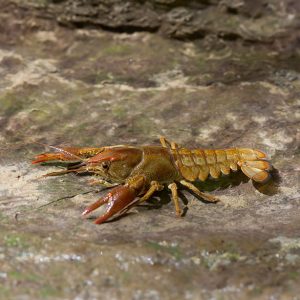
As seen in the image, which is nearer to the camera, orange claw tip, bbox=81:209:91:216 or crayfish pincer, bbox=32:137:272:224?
orange claw tip, bbox=81:209:91:216

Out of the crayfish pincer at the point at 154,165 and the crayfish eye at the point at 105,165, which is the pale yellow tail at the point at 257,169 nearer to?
the crayfish pincer at the point at 154,165

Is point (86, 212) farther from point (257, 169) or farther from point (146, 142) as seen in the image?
point (257, 169)

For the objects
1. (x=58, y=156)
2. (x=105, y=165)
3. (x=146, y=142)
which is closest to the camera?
(x=105, y=165)

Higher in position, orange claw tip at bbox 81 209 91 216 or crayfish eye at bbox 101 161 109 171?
crayfish eye at bbox 101 161 109 171

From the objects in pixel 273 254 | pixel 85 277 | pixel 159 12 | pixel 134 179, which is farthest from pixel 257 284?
pixel 159 12

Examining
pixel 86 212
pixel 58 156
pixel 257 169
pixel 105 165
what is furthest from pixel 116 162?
pixel 257 169

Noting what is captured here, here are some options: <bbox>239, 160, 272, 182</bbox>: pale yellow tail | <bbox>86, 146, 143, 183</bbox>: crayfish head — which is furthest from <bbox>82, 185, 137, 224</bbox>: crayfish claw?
<bbox>239, 160, 272, 182</bbox>: pale yellow tail

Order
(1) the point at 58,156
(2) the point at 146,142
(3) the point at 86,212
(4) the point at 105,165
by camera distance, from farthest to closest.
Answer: (2) the point at 146,142 → (1) the point at 58,156 → (4) the point at 105,165 → (3) the point at 86,212

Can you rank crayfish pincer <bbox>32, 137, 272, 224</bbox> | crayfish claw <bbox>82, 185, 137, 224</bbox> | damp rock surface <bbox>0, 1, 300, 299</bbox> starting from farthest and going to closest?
crayfish pincer <bbox>32, 137, 272, 224</bbox>
crayfish claw <bbox>82, 185, 137, 224</bbox>
damp rock surface <bbox>0, 1, 300, 299</bbox>

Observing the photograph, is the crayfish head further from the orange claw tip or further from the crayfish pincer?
the orange claw tip
